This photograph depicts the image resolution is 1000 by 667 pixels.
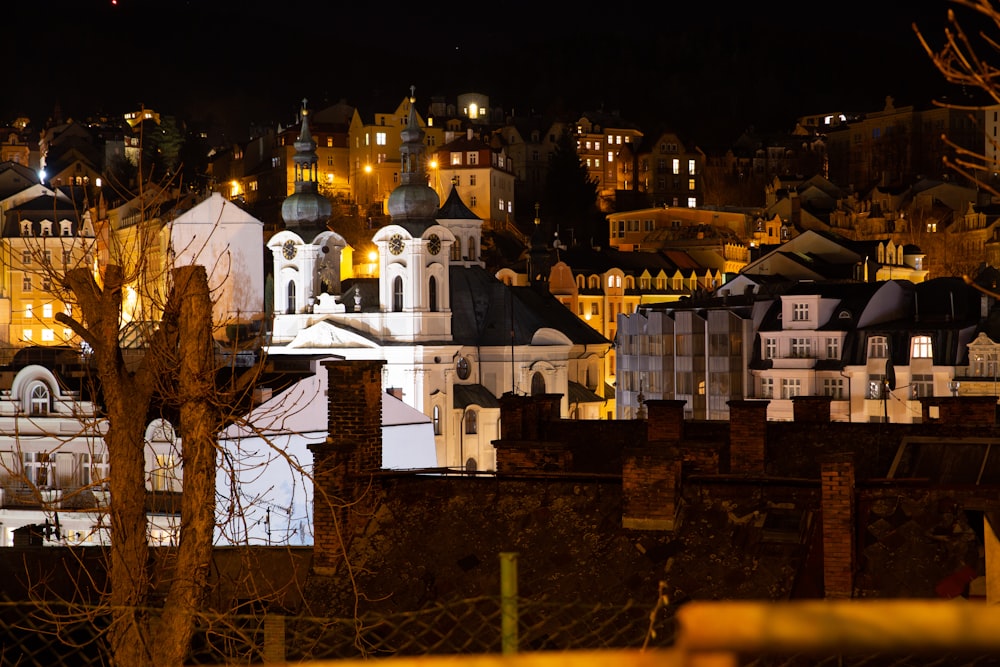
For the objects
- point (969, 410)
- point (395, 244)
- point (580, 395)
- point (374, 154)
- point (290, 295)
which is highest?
point (374, 154)

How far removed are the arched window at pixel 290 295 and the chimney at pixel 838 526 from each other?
59.8 metres

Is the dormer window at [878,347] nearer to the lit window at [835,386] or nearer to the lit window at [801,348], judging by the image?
the lit window at [835,386]

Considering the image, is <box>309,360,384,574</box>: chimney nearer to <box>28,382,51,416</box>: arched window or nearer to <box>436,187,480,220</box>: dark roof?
<box>28,382,51,416</box>: arched window

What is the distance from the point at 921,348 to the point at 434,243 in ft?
81.0

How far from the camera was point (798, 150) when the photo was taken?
162 metres


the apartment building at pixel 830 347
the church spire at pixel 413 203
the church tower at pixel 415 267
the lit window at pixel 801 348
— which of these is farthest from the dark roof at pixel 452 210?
the lit window at pixel 801 348

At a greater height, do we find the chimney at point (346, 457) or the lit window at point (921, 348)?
the lit window at point (921, 348)

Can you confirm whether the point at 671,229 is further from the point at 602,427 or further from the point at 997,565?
the point at 997,565

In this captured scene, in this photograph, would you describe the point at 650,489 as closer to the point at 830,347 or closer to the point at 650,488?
the point at 650,488

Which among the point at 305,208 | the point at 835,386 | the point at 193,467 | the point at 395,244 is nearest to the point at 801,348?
the point at 835,386

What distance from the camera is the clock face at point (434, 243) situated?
70.1m

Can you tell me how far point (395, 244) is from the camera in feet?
230

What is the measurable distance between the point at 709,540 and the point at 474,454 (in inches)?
2199

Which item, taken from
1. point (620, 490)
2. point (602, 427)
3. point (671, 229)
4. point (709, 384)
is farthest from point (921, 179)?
point (620, 490)
